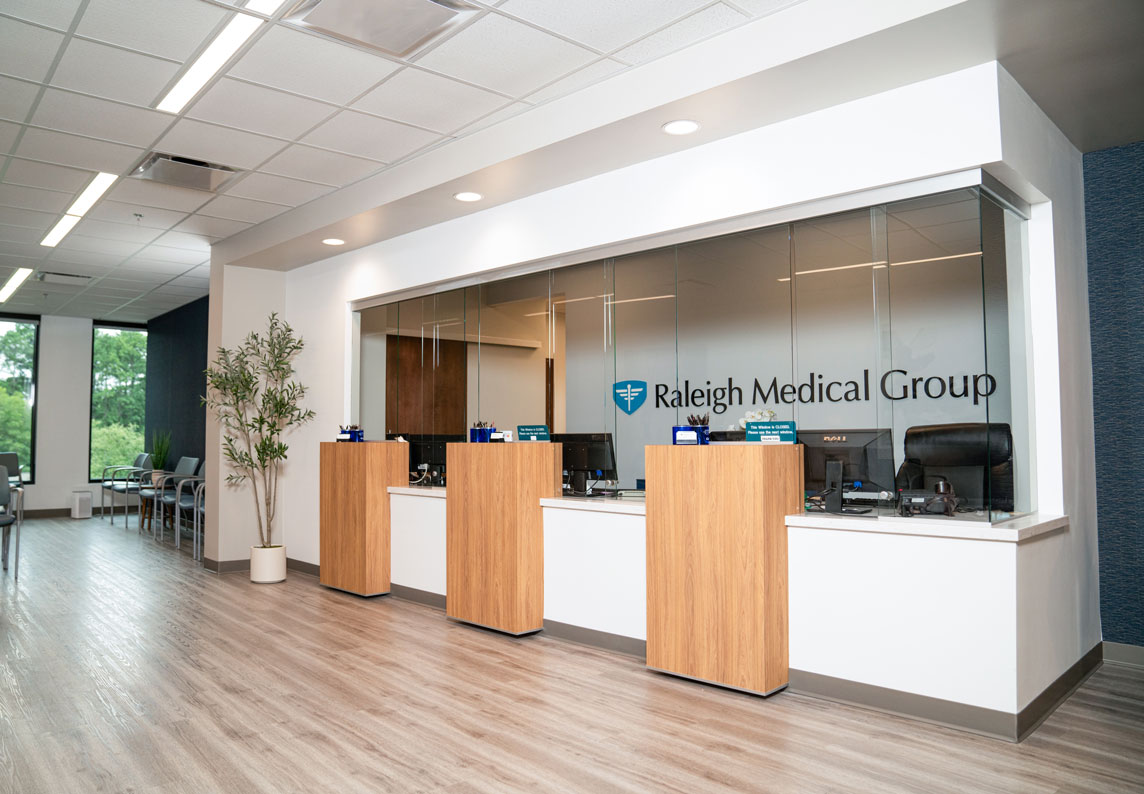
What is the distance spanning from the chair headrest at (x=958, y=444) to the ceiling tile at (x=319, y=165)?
411 cm

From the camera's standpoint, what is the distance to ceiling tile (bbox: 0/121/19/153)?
4.94m

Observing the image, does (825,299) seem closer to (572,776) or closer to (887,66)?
(887,66)

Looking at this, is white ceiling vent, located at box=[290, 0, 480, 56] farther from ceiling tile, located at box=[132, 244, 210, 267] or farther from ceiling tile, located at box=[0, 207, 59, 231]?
ceiling tile, located at box=[132, 244, 210, 267]

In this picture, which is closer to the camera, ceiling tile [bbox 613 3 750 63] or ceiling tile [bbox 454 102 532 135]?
ceiling tile [bbox 613 3 750 63]

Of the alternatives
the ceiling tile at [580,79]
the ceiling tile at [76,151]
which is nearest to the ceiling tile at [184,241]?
the ceiling tile at [76,151]

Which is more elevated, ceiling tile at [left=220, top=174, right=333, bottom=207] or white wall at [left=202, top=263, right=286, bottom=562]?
ceiling tile at [left=220, top=174, right=333, bottom=207]

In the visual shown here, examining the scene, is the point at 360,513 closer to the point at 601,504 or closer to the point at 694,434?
the point at 601,504

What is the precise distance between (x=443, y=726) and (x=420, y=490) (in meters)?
3.00

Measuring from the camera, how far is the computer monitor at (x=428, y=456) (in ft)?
21.6

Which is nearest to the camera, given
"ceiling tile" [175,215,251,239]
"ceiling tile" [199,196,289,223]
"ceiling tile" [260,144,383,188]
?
"ceiling tile" [260,144,383,188]

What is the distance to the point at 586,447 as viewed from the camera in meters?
5.28

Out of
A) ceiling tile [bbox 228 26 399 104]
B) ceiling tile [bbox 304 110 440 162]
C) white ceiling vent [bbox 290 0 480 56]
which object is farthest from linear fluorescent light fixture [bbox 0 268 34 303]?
white ceiling vent [bbox 290 0 480 56]

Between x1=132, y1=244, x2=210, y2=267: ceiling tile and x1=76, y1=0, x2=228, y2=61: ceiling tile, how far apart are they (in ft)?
15.7

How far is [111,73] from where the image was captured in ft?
14.0
